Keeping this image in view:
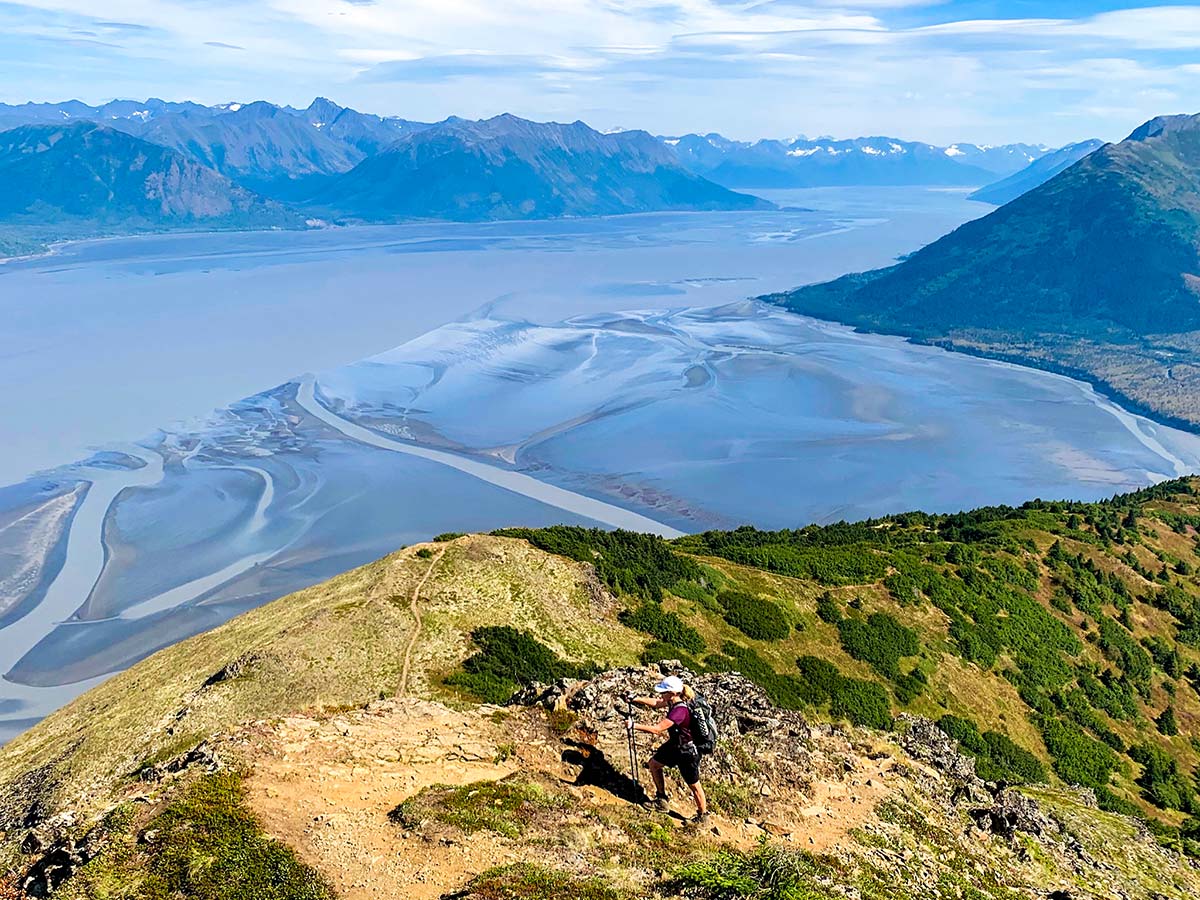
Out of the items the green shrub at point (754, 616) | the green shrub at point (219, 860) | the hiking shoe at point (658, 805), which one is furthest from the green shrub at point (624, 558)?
the green shrub at point (219, 860)

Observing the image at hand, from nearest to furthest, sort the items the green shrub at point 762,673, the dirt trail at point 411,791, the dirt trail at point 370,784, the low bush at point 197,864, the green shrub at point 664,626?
the low bush at point 197,864
the dirt trail at point 370,784
the dirt trail at point 411,791
the green shrub at point 762,673
the green shrub at point 664,626

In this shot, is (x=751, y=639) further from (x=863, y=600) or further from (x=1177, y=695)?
(x=1177, y=695)

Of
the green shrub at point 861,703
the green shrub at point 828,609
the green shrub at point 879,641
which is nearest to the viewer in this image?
the green shrub at point 861,703

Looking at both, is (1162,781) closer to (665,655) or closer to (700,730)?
(665,655)

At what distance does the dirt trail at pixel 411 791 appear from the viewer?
1784cm

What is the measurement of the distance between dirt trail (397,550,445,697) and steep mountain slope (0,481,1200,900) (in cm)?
18

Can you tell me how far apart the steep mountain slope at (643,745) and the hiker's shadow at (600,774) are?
99 millimetres

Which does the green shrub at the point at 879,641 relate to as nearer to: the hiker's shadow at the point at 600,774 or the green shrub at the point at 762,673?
the green shrub at the point at 762,673

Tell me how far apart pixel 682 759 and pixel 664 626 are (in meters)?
33.3

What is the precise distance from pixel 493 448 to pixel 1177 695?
105 meters

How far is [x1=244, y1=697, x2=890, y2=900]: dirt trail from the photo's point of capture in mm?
17844

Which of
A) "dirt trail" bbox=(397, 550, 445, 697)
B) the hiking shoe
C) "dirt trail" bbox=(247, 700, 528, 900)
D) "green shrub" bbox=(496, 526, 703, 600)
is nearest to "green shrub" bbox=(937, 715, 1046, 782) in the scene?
"green shrub" bbox=(496, 526, 703, 600)

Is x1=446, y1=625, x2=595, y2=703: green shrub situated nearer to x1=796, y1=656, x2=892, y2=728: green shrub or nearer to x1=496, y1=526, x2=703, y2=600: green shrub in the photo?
x1=496, y1=526, x2=703, y2=600: green shrub

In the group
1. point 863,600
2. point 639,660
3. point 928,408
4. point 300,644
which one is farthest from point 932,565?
point 928,408
